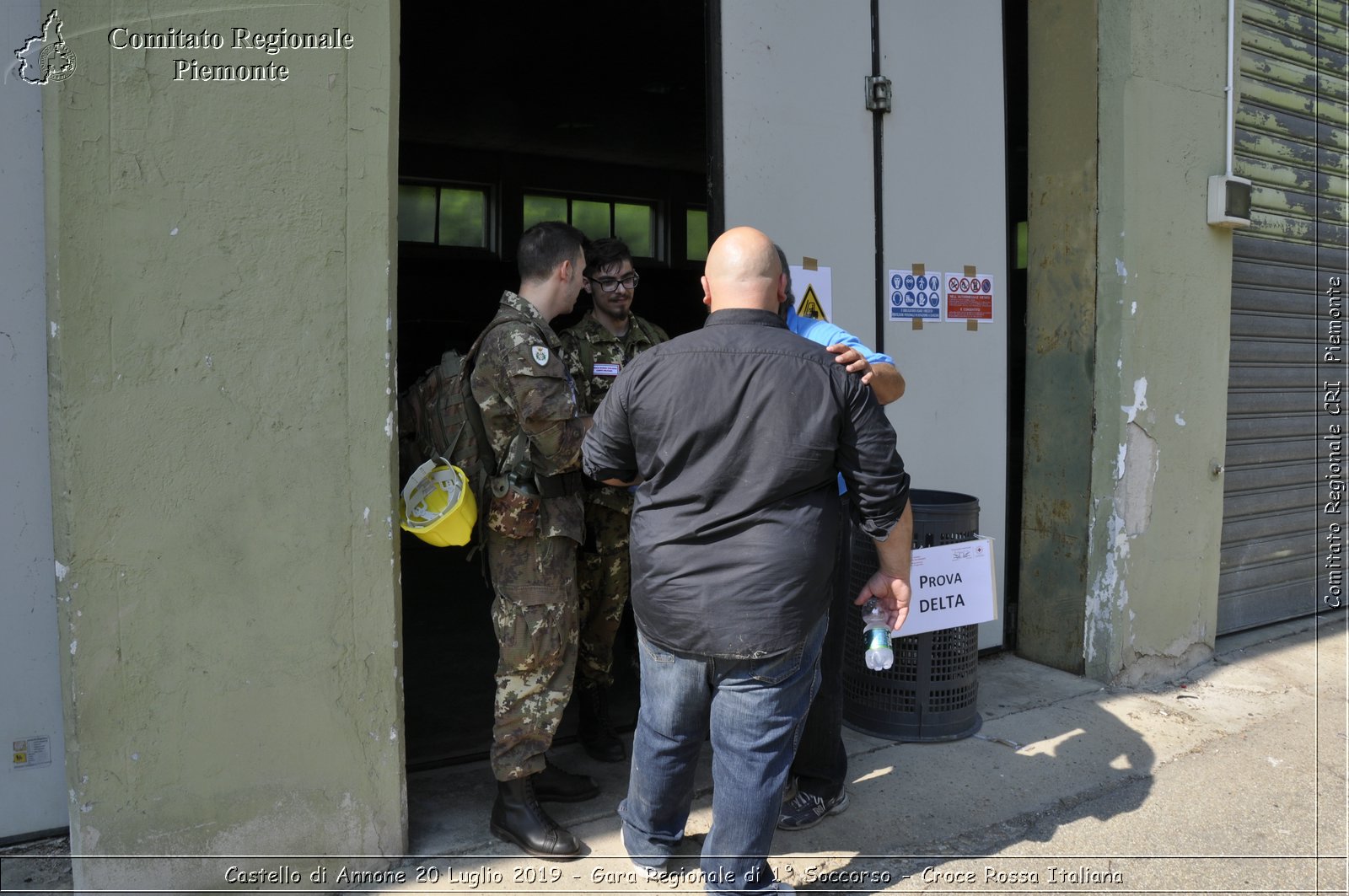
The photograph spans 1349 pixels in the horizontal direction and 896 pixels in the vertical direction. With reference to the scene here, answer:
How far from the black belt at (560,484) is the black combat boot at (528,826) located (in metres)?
0.91

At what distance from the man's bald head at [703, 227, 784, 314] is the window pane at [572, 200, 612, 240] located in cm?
900

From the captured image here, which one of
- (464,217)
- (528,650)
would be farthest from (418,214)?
(528,650)

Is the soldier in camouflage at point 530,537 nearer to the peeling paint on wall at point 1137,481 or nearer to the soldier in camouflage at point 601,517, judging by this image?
the soldier in camouflage at point 601,517

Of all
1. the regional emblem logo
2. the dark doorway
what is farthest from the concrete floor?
the regional emblem logo

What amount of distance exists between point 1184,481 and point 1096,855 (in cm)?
235

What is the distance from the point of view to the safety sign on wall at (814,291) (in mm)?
4031

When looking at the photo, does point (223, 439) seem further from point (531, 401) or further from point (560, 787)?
point (560, 787)

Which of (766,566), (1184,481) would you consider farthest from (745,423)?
(1184,481)

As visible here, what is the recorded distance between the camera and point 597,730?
3727 millimetres

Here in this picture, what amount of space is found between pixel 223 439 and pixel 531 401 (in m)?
0.86

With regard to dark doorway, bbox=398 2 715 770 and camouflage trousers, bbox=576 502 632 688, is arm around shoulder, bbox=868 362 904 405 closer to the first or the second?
camouflage trousers, bbox=576 502 632 688

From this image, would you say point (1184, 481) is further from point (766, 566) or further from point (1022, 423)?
point (766, 566)

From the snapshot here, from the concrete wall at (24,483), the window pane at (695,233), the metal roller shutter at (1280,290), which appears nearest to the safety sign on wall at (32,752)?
the concrete wall at (24,483)

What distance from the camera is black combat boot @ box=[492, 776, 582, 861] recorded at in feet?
9.66
